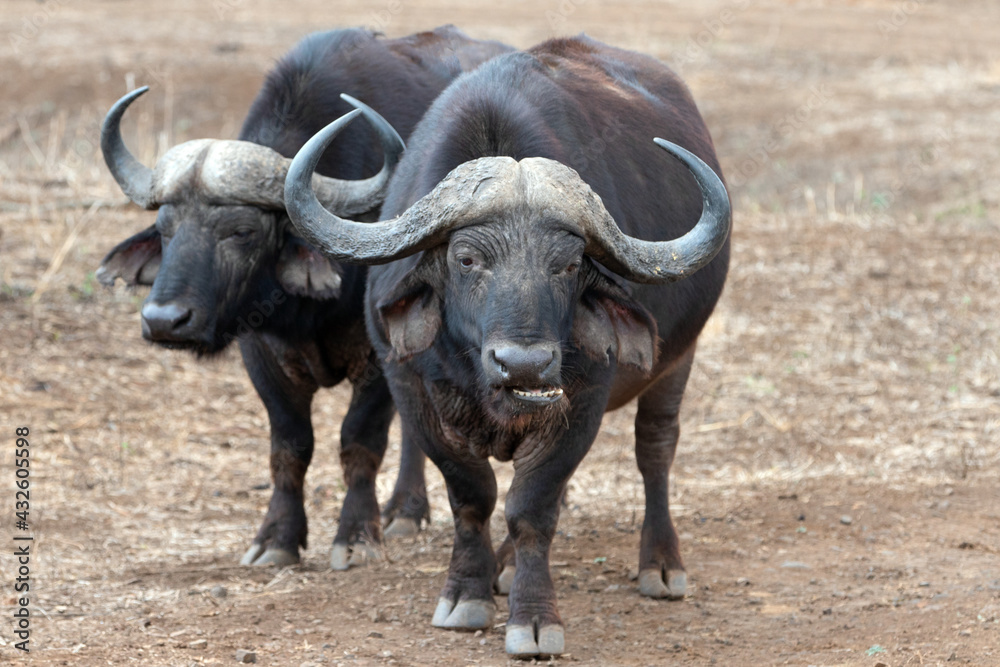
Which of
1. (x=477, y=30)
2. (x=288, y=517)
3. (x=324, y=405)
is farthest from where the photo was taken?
(x=477, y=30)

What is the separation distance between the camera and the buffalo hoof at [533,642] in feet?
14.6

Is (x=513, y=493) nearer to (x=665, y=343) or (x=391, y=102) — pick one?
(x=665, y=343)

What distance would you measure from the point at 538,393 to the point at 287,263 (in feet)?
6.70

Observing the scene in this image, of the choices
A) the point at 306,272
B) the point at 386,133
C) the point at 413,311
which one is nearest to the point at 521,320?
the point at 413,311

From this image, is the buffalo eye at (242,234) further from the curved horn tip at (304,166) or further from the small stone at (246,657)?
the small stone at (246,657)

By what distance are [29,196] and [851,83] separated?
13.3m

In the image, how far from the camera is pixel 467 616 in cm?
479

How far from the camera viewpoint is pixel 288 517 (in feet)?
19.3

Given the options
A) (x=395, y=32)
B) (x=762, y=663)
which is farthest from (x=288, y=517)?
(x=395, y=32)

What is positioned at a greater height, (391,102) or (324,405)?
(391,102)

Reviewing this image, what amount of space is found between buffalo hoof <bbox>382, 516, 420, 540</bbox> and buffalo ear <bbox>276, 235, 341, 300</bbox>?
61.5 inches

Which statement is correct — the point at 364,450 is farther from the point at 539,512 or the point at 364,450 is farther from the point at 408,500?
the point at 539,512

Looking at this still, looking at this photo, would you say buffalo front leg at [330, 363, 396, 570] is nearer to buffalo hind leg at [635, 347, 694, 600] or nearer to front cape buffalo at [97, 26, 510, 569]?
front cape buffalo at [97, 26, 510, 569]

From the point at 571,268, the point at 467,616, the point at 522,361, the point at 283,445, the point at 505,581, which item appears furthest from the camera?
the point at 283,445
